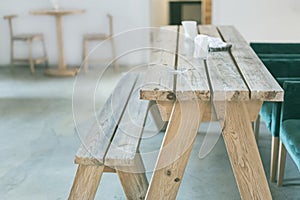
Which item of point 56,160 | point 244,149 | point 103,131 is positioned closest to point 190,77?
point 244,149

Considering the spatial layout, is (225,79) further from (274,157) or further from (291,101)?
(274,157)

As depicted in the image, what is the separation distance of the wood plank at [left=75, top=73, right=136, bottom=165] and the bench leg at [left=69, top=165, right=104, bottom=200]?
44 millimetres

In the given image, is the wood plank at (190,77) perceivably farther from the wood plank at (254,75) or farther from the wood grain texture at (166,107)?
the wood plank at (254,75)

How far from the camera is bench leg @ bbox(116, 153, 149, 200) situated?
243cm

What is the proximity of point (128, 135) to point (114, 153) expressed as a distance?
22 cm

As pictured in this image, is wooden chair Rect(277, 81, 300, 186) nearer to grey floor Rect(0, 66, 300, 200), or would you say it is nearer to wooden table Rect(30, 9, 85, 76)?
grey floor Rect(0, 66, 300, 200)

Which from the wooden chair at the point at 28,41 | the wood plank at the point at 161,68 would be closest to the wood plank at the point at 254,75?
the wood plank at the point at 161,68

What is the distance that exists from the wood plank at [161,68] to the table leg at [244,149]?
327 millimetres

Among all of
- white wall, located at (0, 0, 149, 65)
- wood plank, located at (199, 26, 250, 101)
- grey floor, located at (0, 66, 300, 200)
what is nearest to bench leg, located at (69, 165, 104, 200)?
grey floor, located at (0, 66, 300, 200)

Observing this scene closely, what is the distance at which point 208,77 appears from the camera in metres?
2.34

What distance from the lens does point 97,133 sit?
2.48 meters

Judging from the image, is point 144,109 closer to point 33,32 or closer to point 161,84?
point 161,84

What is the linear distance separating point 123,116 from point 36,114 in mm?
1870

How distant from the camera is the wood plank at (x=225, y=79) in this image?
2.09 m
